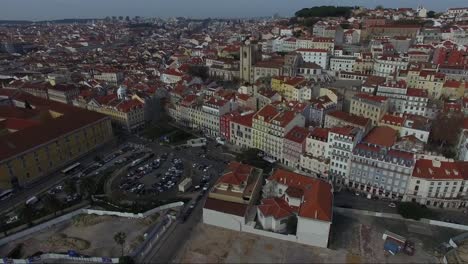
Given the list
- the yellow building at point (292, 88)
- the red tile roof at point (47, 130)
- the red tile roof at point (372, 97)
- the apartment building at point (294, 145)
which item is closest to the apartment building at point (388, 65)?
the red tile roof at point (372, 97)

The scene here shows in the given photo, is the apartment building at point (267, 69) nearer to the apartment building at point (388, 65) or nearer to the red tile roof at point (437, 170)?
the apartment building at point (388, 65)

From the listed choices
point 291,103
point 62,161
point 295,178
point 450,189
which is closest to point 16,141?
point 62,161

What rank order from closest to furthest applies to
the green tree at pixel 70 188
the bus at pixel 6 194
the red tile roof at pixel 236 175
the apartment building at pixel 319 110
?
1. the red tile roof at pixel 236 175
2. the green tree at pixel 70 188
3. the bus at pixel 6 194
4. the apartment building at pixel 319 110

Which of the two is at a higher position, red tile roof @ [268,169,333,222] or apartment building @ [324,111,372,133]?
apartment building @ [324,111,372,133]

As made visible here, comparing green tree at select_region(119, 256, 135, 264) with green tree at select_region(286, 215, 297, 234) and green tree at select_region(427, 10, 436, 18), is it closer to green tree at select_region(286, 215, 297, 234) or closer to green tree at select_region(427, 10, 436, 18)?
green tree at select_region(286, 215, 297, 234)

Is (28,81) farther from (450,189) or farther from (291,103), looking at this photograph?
(450,189)

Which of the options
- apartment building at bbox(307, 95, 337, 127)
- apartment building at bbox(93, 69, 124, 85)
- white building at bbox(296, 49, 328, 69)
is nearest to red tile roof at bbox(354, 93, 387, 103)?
apartment building at bbox(307, 95, 337, 127)
